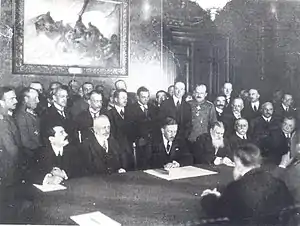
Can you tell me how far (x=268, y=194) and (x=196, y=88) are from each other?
639mm

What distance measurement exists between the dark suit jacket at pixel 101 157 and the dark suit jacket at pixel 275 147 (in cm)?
74

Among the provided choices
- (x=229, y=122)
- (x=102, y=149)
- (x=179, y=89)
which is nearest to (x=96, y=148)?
(x=102, y=149)

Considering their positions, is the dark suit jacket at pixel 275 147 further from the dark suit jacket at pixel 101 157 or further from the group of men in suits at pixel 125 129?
the dark suit jacket at pixel 101 157

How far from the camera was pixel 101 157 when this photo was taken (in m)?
2.20

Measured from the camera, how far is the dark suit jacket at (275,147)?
88.9 inches

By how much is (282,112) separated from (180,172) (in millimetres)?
617

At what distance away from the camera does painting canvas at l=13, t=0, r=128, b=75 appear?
2146mm

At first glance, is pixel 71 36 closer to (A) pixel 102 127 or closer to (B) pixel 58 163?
(A) pixel 102 127

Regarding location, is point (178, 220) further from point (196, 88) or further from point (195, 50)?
point (195, 50)

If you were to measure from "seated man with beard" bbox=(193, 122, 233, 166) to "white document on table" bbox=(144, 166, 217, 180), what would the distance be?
0.05m

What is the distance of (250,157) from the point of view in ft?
7.41

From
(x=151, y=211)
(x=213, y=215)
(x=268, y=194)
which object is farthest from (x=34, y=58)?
(x=268, y=194)

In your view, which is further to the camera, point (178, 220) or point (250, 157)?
point (250, 157)

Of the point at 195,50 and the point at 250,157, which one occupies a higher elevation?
the point at 195,50
